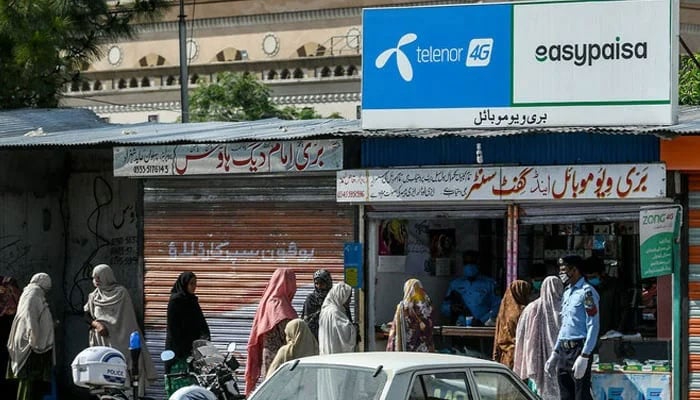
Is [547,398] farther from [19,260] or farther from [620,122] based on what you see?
[19,260]

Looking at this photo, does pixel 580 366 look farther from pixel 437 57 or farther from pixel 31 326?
pixel 31 326

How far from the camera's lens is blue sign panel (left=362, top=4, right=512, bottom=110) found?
12422mm

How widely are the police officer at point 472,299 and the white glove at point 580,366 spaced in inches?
80.2

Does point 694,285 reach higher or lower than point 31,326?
higher

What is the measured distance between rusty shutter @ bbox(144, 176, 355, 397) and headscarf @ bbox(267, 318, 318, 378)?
1.87 meters

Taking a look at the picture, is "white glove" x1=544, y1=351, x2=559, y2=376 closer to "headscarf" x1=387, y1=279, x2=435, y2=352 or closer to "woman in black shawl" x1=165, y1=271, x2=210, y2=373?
"headscarf" x1=387, y1=279, x2=435, y2=352

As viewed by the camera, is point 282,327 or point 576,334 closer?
point 576,334

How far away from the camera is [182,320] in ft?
41.5

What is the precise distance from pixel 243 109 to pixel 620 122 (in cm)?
2639

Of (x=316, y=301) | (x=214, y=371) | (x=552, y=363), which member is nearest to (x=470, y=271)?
(x=316, y=301)

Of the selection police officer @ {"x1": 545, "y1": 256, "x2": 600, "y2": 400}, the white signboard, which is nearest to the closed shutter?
the white signboard

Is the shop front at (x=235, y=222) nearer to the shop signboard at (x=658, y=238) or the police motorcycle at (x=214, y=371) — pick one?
the police motorcycle at (x=214, y=371)

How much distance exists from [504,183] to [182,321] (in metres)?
3.25

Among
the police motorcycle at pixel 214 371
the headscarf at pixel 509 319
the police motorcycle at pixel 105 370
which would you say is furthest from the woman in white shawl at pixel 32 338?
the headscarf at pixel 509 319
